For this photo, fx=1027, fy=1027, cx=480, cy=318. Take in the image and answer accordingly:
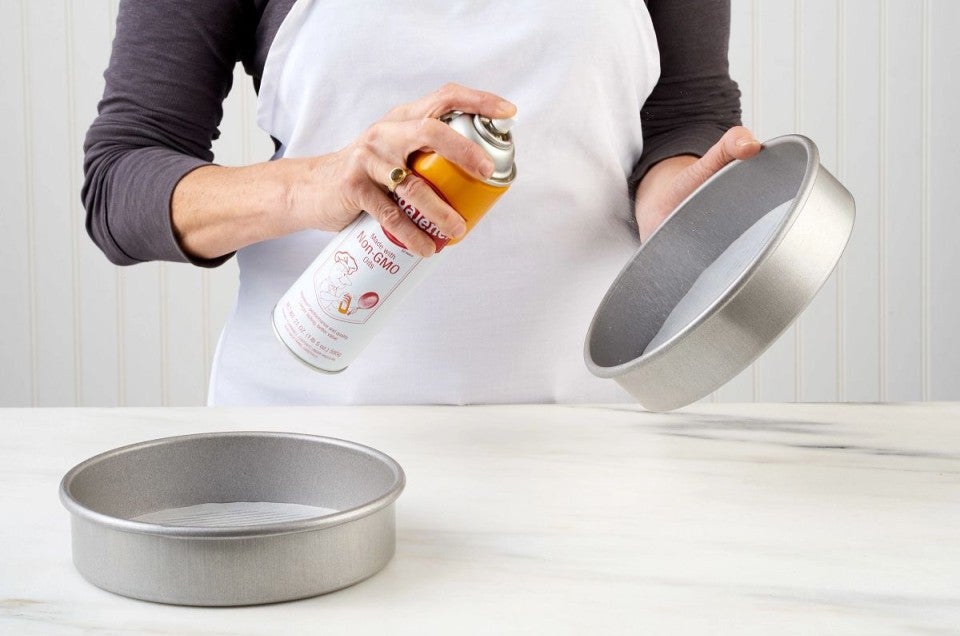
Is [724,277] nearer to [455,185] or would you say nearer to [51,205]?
[455,185]

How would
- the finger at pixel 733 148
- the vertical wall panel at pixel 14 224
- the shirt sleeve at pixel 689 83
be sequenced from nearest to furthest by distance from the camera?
the finger at pixel 733 148 → the shirt sleeve at pixel 689 83 → the vertical wall panel at pixel 14 224

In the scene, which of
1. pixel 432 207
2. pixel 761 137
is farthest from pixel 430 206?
pixel 761 137

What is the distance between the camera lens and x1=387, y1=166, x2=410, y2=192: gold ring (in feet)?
1.87

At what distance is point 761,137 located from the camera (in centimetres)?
171

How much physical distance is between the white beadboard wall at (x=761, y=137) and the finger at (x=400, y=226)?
1178 millimetres

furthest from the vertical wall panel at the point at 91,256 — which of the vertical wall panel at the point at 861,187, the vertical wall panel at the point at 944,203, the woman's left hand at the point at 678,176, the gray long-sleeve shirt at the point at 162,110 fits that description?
the vertical wall panel at the point at 944,203

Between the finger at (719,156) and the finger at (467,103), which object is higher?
the finger at (467,103)

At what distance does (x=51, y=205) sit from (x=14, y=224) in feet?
0.23

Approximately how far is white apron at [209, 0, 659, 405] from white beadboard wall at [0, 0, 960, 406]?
2.87ft

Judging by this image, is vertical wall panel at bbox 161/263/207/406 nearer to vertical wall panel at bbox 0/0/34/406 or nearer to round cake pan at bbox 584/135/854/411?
vertical wall panel at bbox 0/0/34/406

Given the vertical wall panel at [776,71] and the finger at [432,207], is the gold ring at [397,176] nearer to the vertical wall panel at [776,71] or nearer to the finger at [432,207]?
the finger at [432,207]

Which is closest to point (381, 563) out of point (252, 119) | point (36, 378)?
point (252, 119)

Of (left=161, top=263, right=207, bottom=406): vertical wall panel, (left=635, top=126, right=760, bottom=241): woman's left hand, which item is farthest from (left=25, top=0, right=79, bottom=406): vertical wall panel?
(left=635, top=126, right=760, bottom=241): woman's left hand

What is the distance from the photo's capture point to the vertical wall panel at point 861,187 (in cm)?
172
